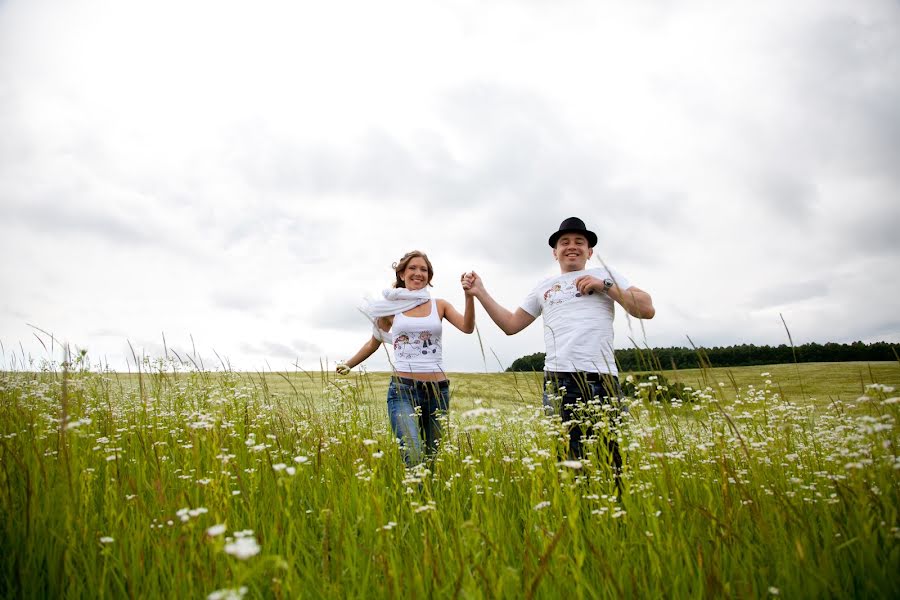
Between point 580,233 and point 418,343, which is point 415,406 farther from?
point 580,233

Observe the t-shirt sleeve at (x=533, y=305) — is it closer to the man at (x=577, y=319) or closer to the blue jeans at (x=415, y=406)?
the man at (x=577, y=319)

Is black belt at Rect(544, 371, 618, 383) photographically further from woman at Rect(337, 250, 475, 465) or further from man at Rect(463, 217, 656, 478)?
woman at Rect(337, 250, 475, 465)

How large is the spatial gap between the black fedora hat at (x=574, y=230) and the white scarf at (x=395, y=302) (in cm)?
172

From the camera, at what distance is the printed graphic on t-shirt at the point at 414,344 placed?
5711 millimetres

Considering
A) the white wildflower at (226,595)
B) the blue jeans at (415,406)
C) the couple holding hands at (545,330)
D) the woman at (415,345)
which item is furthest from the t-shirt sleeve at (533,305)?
the white wildflower at (226,595)

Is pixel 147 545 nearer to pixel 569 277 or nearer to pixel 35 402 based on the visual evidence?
pixel 569 277

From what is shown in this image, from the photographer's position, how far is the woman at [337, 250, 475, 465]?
5.32 metres

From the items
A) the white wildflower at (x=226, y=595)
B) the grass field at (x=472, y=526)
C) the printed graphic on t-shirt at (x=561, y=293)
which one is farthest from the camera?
the printed graphic on t-shirt at (x=561, y=293)

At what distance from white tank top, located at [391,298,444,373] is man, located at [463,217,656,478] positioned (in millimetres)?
742

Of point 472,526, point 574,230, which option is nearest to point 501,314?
point 574,230

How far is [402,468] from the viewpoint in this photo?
13.8 ft

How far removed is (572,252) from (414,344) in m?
2.05

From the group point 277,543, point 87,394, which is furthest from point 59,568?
point 87,394

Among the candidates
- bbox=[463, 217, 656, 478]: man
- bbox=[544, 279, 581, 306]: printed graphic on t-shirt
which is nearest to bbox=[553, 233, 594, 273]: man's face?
bbox=[463, 217, 656, 478]: man
